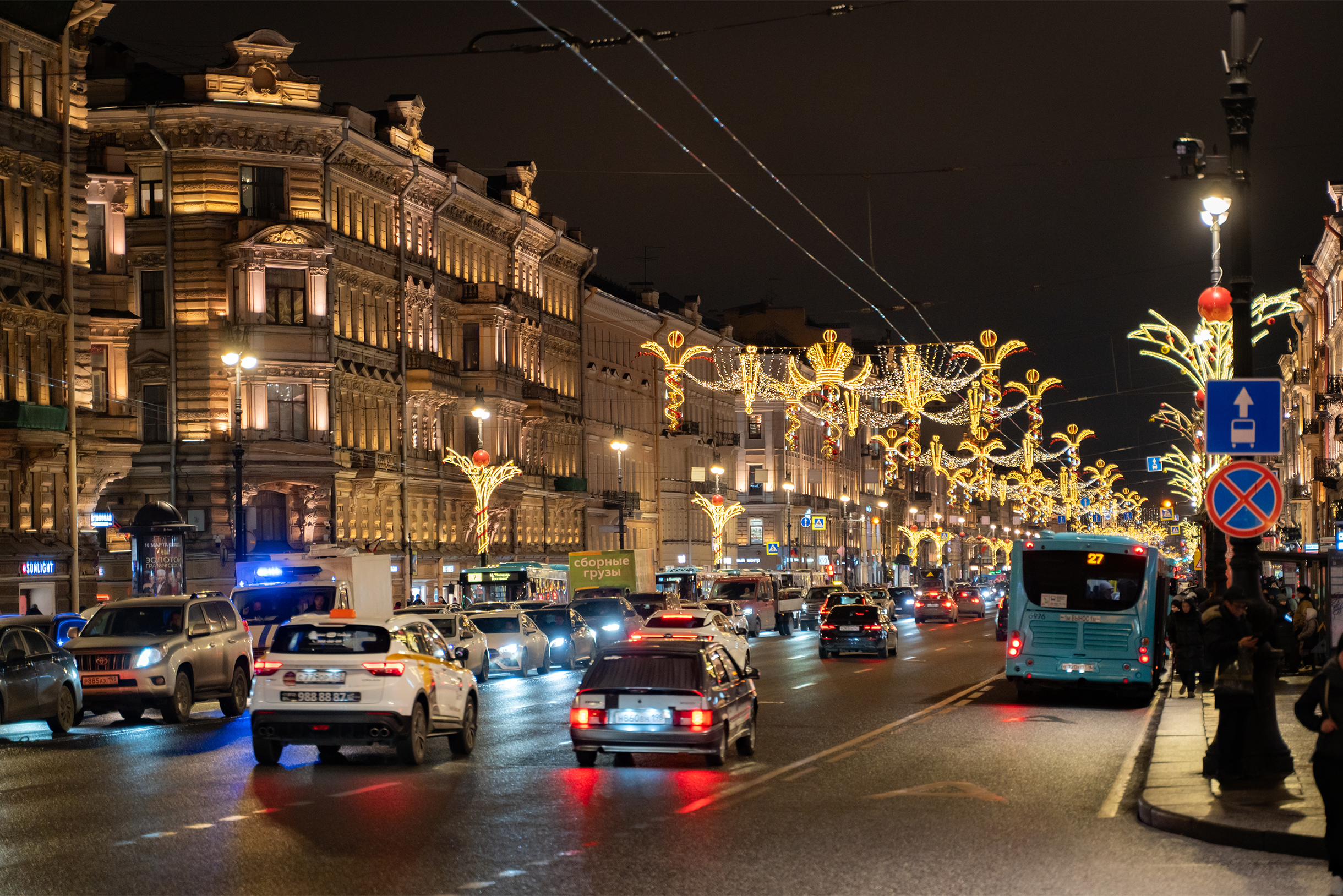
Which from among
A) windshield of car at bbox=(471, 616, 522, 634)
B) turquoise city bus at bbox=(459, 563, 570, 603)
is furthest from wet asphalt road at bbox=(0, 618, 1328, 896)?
turquoise city bus at bbox=(459, 563, 570, 603)

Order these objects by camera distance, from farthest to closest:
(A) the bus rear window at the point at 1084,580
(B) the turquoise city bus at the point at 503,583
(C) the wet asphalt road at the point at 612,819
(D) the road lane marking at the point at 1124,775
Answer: (B) the turquoise city bus at the point at 503,583 → (A) the bus rear window at the point at 1084,580 → (D) the road lane marking at the point at 1124,775 → (C) the wet asphalt road at the point at 612,819

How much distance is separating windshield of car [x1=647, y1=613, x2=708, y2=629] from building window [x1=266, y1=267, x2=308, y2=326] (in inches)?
1052

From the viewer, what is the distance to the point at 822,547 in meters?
130

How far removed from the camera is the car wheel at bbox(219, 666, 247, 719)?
27.5 metres

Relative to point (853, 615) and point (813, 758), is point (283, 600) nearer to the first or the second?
point (853, 615)

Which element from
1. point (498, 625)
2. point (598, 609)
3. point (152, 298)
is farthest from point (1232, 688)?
point (152, 298)

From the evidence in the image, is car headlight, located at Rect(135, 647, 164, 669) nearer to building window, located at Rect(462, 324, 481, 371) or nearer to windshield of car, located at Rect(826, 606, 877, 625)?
windshield of car, located at Rect(826, 606, 877, 625)

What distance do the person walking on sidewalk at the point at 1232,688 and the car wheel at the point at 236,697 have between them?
16106 millimetres

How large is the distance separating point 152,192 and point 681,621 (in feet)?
101

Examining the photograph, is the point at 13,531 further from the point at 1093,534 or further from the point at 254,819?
the point at 254,819

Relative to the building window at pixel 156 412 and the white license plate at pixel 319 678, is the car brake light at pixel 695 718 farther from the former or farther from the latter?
the building window at pixel 156 412

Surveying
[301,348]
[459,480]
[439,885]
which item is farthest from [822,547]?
[439,885]

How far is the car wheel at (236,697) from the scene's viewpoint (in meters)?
27.5

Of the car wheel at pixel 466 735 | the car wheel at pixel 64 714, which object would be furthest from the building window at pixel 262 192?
the car wheel at pixel 466 735
